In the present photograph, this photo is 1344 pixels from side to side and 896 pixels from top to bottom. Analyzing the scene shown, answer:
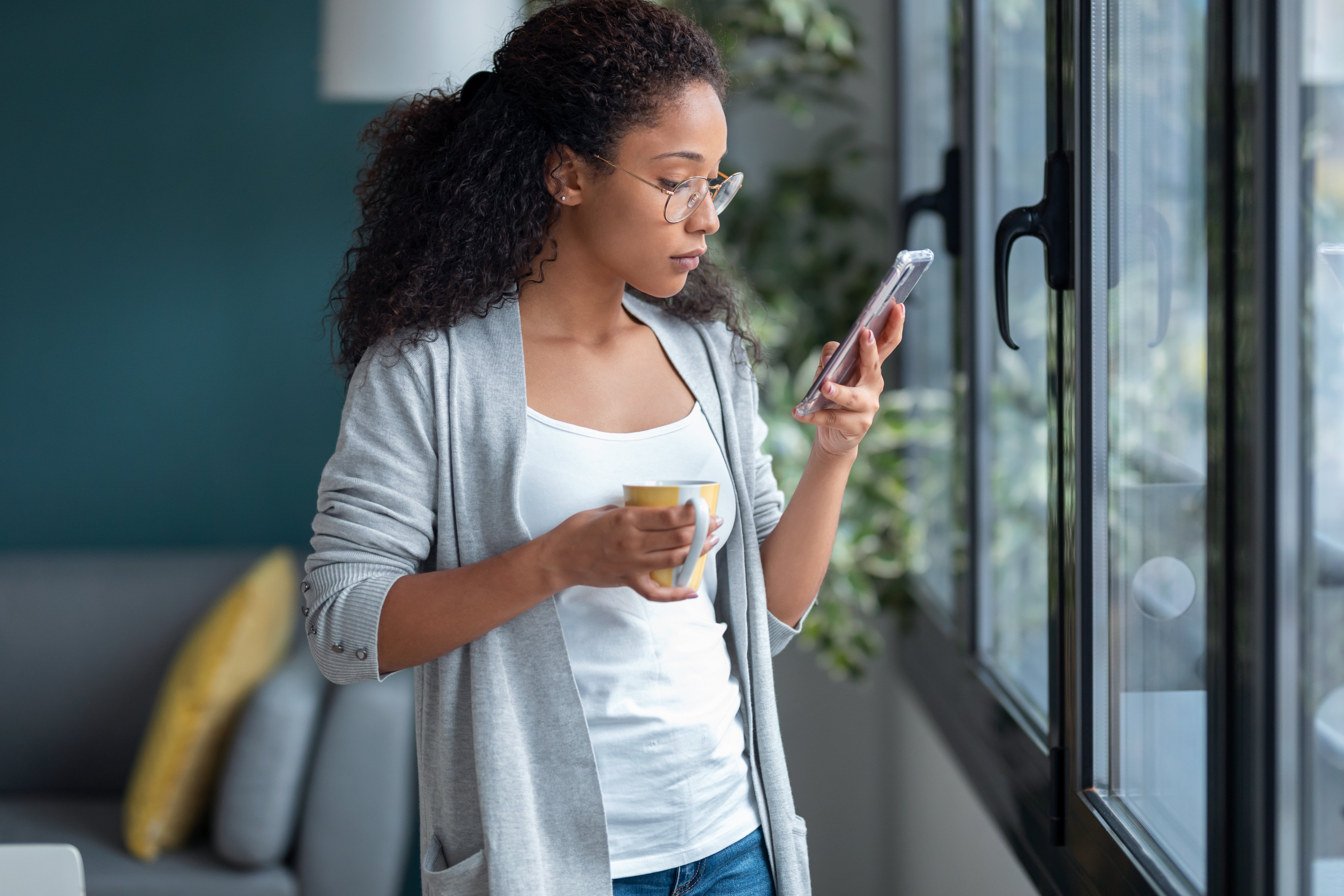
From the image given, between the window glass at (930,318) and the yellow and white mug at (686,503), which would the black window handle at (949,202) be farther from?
the yellow and white mug at (686,503)

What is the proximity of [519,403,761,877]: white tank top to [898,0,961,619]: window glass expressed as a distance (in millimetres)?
1025

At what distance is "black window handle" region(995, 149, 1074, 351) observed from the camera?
110cm

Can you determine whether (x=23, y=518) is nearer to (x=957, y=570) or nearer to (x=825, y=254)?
(x=825, y=254)

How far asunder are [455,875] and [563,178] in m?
0.60

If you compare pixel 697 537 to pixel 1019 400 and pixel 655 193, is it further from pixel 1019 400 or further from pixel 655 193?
pixel 1019 400

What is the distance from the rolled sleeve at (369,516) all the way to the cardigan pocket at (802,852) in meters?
0.41

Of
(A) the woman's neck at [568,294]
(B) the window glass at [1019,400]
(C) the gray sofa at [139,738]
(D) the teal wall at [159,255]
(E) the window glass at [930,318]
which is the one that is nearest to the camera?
(A) the woman's neck at [568,294]

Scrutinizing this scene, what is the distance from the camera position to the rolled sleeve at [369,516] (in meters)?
0.86

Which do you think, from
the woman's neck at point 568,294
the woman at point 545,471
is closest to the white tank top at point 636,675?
the woman at point 545,471

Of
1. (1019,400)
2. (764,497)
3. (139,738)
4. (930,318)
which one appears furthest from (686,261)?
(139,738)

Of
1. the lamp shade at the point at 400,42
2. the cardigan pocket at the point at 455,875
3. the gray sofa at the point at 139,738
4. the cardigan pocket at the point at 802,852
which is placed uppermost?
the lamp shade at the point at 400,42

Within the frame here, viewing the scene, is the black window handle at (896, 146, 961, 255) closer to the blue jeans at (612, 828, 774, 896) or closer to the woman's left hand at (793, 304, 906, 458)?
the woman's left hand at (793, 304, 906, 458)

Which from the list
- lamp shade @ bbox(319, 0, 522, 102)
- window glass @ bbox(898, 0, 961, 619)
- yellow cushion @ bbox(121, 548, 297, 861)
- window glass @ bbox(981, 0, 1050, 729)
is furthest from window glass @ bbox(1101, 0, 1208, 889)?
yellow cushion @ bbox(121, 548, 297, 861)

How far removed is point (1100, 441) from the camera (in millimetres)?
1082
